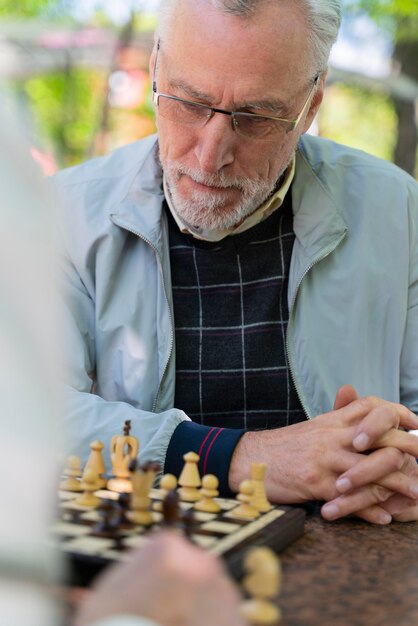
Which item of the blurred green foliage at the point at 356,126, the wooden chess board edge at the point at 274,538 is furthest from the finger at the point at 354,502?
the blurred green foliage at the point at 356,126

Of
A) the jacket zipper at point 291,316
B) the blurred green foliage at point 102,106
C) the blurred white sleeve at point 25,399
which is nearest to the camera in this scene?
the blurred white sleeve at point 25,399

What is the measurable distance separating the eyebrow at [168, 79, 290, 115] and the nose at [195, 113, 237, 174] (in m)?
0.05

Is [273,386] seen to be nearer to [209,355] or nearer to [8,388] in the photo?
[209,355]

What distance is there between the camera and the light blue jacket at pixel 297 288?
8.11ft

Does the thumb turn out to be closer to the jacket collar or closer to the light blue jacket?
the light blue jacket

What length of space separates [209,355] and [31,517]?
1.73 metres

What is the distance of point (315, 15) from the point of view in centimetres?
240

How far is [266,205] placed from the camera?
261cm

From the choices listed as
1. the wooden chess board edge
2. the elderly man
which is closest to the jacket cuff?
the elderly man

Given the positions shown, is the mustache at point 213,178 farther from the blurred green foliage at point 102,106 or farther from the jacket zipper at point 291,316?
the blurred green foliage at point 102,106

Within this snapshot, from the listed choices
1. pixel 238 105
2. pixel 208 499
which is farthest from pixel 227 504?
pixel 238 105

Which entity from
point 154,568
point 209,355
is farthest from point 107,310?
point 154,568

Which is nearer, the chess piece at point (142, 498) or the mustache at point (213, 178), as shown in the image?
the chess piece at point (142, 498)

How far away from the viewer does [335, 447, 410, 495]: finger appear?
5.90 ft
